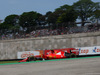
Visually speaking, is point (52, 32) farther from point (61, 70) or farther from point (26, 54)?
point (61, 70)

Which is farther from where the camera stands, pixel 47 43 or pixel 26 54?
pixel 47 43

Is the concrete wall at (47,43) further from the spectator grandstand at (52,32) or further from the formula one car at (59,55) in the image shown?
the formula one car at (59,55)

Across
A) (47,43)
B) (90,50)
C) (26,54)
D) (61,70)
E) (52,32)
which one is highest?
(52,32)

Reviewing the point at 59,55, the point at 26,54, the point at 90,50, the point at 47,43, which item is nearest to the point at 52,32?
the point at 47,43

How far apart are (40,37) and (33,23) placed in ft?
106

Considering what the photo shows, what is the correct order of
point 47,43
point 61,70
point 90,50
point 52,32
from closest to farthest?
point 61,70
point 90,50
point 52,32
point 47,43

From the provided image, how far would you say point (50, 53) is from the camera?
82.7 feet

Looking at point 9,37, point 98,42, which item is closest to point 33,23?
point 9,37

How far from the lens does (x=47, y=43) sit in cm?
3077

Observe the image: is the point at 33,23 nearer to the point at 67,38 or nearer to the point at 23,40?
the point at 23,40

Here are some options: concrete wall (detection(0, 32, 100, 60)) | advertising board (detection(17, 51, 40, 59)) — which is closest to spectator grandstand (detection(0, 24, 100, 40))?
concrete wall (detection(0, 32, 100, 60))

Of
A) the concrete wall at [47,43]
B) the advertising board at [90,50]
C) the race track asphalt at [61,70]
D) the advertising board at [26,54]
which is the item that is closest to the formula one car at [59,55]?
the advertising board at [90,50]

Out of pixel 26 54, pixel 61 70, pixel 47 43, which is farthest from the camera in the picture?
pixel 47 43

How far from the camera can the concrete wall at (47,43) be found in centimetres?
2775
